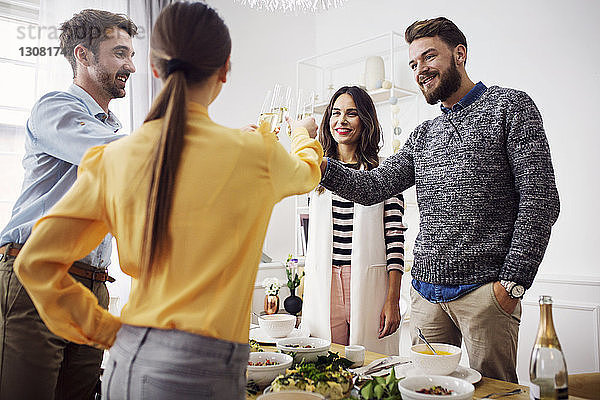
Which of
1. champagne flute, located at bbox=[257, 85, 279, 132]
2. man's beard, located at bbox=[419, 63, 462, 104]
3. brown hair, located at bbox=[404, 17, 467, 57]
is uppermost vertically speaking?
brown hair, located at bbox=[404, 17, 467, 57]

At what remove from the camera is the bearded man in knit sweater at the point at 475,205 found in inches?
60.7

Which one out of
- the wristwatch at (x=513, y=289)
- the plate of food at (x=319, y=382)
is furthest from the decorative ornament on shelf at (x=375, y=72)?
the plate of food at (x=319, y=382)

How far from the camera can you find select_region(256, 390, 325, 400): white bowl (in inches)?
41.6

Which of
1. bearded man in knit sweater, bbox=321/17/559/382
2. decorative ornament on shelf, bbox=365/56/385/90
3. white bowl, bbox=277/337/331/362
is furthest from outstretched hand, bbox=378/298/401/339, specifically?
decorative ornament on shelf, bbox=365/56/385/90

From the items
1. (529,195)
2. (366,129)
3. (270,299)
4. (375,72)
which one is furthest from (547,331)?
(375,72)

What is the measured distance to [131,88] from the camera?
3.44m

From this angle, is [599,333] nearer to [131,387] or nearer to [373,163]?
[373,163]

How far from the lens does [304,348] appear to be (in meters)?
1.44

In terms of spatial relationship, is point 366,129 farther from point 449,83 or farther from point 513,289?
point 513,289

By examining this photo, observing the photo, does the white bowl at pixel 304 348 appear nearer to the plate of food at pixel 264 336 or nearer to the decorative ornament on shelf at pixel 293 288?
the plate of food at pixel 264 336

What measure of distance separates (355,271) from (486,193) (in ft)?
2.24

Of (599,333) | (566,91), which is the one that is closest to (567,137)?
(566,91)

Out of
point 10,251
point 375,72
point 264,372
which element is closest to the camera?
point 264,372

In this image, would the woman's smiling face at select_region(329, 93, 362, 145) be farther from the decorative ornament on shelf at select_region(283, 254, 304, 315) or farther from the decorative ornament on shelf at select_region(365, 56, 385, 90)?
the decorative ornament on shelf at select_region(365, 56, 385, 90)
